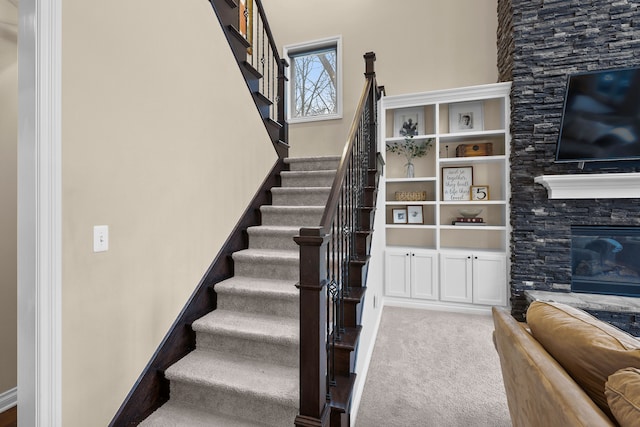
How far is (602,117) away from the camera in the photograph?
3080 mm

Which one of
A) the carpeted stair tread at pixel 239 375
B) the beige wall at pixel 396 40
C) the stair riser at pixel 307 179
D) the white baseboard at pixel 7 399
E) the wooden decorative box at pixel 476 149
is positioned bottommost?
the white baseboard at pixel 7 399

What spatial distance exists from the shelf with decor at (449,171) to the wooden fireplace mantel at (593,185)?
482 mm

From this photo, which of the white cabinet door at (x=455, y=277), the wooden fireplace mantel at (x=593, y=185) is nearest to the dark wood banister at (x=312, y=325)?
the white cabinet door at (x=455, y=277)

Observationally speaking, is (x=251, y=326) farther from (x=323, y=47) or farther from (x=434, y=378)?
(x=323, y=47)

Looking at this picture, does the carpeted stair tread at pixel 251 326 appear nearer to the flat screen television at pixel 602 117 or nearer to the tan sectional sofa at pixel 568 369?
the tan sectional sofa at pixel 568 369

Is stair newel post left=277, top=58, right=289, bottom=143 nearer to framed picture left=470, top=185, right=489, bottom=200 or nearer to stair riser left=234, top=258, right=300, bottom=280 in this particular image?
stair riser left=234, top=258, right=300, bottom=280

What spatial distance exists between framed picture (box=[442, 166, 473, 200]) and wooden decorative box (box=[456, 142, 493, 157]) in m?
0.23

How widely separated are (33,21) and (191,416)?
2.02 m

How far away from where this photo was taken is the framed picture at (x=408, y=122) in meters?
4.18

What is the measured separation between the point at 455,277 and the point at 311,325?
9.58ft

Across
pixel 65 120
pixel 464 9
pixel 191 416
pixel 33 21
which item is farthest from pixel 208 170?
pixel 464 9

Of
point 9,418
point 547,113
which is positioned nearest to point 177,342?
point 9,418

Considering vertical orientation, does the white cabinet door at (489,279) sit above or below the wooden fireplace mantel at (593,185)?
below

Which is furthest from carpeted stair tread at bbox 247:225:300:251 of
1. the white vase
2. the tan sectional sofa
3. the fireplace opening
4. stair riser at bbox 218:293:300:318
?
the fireplace opening
